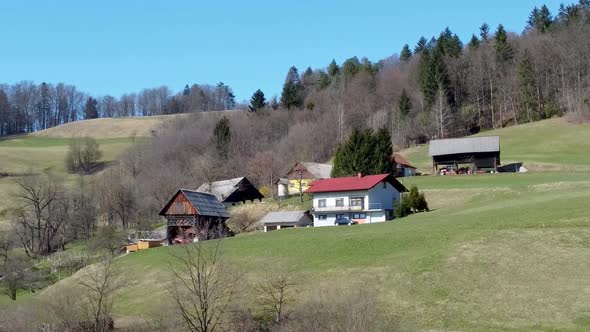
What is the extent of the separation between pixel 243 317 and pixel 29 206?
3264 inches

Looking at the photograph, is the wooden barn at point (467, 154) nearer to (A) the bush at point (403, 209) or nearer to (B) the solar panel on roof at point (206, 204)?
(A) the bush at point (403, 209)

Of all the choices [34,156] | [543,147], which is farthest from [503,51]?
[34,156]

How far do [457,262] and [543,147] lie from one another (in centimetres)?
8032

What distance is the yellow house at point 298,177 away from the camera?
332 feet

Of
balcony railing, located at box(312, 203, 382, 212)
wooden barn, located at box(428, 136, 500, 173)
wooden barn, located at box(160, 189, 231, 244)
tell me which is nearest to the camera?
balcony railing, located at box(312, 203, 382, 212)

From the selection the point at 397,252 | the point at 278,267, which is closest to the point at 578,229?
the point at 397,252

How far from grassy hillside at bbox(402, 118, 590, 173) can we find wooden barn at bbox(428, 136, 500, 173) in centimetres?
413

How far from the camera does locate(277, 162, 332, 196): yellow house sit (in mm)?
101100

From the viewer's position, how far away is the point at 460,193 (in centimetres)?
7244

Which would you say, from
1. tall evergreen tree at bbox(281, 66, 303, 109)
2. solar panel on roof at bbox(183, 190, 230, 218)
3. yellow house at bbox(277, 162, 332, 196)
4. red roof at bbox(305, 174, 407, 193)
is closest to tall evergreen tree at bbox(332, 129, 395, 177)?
yellow house at bbox(277, 162, 332, 196)

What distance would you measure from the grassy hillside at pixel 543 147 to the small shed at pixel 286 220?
36.5m

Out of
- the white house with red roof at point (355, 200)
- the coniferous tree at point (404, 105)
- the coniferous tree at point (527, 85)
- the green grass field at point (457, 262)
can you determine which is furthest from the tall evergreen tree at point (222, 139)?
the coniferous tree at point (527, 85)

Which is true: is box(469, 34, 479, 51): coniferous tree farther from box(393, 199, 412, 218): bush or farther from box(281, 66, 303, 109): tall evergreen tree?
box(393, 199, 412, 218): bush

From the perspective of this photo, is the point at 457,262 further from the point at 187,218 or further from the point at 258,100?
the point at 258,100
